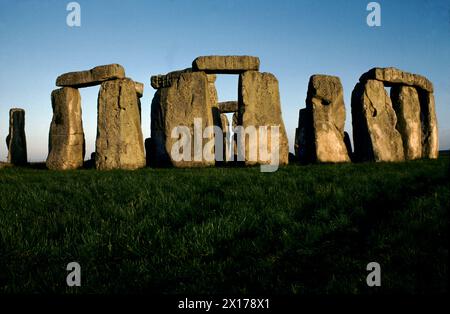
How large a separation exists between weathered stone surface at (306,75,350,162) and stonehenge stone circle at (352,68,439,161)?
26.5 inches

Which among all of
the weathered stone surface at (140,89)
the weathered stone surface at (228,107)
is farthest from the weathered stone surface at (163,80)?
the weathered stone surface at (228,107)

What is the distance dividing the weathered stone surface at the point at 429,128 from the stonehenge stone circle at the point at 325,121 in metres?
4.48

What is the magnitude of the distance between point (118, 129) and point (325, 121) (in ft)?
21.1

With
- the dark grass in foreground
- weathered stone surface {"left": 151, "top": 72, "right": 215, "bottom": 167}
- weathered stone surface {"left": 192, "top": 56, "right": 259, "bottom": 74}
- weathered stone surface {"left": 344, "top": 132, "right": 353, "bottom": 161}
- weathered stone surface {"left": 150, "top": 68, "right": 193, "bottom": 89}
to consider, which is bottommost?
the dark grass in foreground

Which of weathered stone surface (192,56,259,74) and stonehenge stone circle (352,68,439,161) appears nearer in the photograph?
weathered stone surface (192,56,259,74)

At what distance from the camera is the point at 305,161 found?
437 inches

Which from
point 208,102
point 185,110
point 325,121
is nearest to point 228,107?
point 208,102

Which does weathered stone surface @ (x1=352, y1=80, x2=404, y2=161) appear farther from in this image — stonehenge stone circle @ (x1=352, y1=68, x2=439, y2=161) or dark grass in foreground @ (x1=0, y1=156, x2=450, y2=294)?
dark grass in foreground @ (x1=0, y1=156, x2=450, y2=294)

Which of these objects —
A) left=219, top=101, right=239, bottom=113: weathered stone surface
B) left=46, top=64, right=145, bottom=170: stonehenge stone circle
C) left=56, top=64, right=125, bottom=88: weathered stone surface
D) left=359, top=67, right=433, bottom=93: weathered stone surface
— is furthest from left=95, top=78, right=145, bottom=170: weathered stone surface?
left=219, top=101, right=239, bottom=113: weathered stone surface

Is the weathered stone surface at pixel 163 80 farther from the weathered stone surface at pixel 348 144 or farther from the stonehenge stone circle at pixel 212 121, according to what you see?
the weathered stone surface at pixel 348 144

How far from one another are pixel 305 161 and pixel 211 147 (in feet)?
10.1

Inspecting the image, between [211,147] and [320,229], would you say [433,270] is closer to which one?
[320,229]

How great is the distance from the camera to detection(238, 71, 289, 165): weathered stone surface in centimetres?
1026
